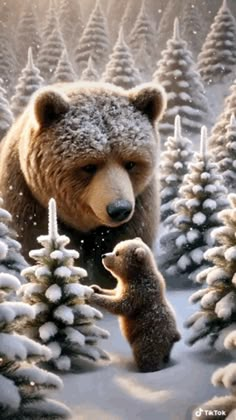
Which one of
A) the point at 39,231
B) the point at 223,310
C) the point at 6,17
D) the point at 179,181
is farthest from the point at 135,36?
the point at 223,310

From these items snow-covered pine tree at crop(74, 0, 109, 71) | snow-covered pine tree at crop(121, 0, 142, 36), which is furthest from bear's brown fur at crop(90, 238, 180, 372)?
snow-covered pine tree at crop(121, 0, 142, 36)

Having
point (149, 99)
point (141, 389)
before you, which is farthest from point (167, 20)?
point (141, 389)

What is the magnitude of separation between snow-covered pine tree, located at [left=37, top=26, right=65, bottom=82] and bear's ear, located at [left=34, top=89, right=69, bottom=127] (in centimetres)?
911

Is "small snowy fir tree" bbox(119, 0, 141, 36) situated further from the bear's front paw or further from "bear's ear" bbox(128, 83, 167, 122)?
the bear's front paw

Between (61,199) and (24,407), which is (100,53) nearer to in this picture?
(61,199)

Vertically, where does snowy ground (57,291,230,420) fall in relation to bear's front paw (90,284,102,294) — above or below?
below

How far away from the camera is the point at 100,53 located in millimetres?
15289

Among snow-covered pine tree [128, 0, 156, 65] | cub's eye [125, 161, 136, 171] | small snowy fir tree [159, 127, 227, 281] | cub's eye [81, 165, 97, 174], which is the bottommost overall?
small snowy fir tree [159, 127, 227, 281]

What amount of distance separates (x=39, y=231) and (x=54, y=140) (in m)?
0.73

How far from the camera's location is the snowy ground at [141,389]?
3.46 meters

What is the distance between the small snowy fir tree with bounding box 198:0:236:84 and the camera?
13180 mm

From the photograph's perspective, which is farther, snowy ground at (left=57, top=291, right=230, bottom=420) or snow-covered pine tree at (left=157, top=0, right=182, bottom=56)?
snow-covered pine tree at (left=157, top=0, right=182, bottom=56)

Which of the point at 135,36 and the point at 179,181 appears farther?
the point at 135,36

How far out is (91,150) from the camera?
4727 mm
